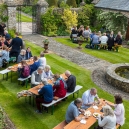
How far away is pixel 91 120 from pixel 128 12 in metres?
17.0

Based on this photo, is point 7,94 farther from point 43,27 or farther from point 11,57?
point 43,27

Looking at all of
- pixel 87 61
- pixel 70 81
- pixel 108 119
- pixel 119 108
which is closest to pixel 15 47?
pixel 87 61

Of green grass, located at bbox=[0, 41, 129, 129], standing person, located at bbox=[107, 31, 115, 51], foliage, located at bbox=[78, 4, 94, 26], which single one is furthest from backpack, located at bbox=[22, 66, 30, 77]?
foliage, located at bbox=[78, 4, 94, 26]

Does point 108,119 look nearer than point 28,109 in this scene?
Yes

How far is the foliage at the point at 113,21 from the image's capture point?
73.9ft

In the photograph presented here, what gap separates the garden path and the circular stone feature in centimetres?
25

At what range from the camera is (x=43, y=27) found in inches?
880

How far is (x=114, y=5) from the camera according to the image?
24.3 meters

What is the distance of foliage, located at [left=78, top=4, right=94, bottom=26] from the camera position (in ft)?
79.2

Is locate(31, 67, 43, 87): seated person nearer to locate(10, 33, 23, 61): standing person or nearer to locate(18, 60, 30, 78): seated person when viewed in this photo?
locate(18, 60, 30, 78): seated person

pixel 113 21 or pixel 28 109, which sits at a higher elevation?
pixel 113 21

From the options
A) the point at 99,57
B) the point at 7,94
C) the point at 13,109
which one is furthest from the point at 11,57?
the point at 99,57

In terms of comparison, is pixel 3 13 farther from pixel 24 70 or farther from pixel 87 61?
pixel 24 70

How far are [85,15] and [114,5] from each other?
3.28 meters
